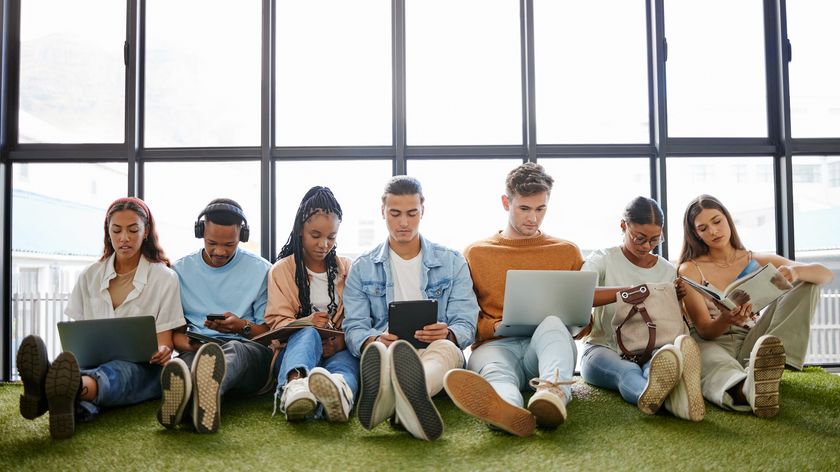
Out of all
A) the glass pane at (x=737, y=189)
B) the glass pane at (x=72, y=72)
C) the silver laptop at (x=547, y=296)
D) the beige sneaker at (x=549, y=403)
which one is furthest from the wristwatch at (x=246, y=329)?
the glass pane at (x=737, y=189)

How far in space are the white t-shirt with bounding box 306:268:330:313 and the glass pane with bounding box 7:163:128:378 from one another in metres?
1.46

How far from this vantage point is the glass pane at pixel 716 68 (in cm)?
330

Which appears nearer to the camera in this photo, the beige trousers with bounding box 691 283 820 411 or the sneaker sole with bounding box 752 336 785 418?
the sneaker sole with bounding box 752 336 785 418

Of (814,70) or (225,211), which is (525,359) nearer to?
(225,211)

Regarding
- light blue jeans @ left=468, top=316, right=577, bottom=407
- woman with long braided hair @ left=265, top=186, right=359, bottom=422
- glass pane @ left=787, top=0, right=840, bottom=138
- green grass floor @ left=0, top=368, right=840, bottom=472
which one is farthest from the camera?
glass pane @ left=787, top=0, right=840, bottom=138

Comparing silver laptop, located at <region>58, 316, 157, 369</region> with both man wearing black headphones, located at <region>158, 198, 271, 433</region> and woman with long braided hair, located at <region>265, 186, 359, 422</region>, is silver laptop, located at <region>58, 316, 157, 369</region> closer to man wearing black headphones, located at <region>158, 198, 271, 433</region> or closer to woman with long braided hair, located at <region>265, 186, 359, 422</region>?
man wearing black headphones, located at <region>158, 198, 271, 433</region>

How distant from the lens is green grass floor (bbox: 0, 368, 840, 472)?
1396 millimetres

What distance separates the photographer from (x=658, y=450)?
1.49 metres

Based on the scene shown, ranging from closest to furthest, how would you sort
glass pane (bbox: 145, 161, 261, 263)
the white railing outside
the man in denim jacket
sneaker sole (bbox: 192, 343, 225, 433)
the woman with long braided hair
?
sneaker sole (bbox: 192, 343, 225, 433)
the woman with long braided hair
the man in denim jacket
the white railing outside
glass pane (bbox: 145, 161, 261, 263)

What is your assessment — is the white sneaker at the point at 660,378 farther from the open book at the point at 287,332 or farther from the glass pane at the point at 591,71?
the glass pane at the point at 591,71

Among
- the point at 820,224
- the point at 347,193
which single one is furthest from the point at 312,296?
the point at 820,224

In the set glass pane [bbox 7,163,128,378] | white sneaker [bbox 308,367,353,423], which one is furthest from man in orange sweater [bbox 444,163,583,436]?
glass pane [bbox 7,163,128,378]

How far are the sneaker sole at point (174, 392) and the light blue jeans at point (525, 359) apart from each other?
864 millimetres

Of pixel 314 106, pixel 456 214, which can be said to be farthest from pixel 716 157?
pixel 314 106
